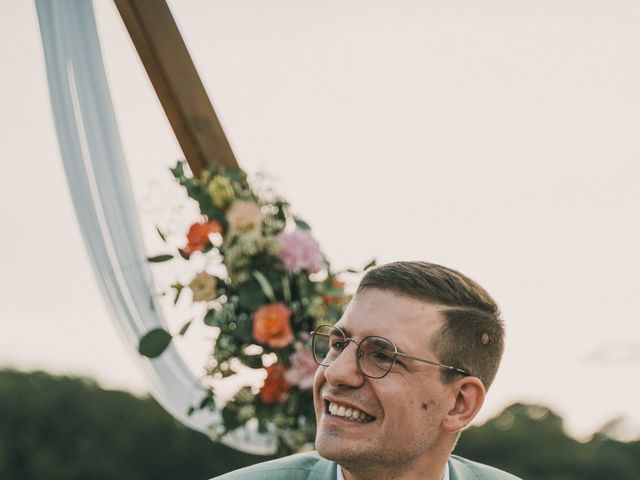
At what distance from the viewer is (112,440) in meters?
10.9

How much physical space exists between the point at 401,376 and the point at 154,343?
1675 millimetres

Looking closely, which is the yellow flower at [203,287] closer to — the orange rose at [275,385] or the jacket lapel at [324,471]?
the orange rose at [275,385]

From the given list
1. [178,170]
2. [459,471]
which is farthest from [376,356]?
[178,170]

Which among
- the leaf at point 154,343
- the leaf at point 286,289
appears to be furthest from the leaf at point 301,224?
the leaf at point 154,343

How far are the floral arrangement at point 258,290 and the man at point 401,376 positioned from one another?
1.04 m

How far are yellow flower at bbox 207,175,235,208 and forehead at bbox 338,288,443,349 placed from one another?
128 centimetres

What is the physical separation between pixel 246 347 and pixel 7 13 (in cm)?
221

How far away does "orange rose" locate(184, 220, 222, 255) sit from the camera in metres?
3.43

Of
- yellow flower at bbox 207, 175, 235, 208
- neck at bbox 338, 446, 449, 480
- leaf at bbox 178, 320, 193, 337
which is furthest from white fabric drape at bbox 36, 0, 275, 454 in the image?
neck at bbox 338, 446, 449, 480

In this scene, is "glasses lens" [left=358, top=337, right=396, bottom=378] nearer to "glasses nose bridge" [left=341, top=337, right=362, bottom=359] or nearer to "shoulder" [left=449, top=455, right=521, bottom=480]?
"glasses nose bridge" [left=341, top=337, right=362, bottom=359]

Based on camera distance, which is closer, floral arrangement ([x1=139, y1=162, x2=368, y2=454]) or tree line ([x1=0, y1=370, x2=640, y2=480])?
floral arrangement ([x1=139, y1=162, x2=368, y2=454])

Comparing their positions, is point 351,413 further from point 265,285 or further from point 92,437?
point 92,437

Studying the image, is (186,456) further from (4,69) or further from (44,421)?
(4,69)

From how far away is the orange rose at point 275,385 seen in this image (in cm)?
343
